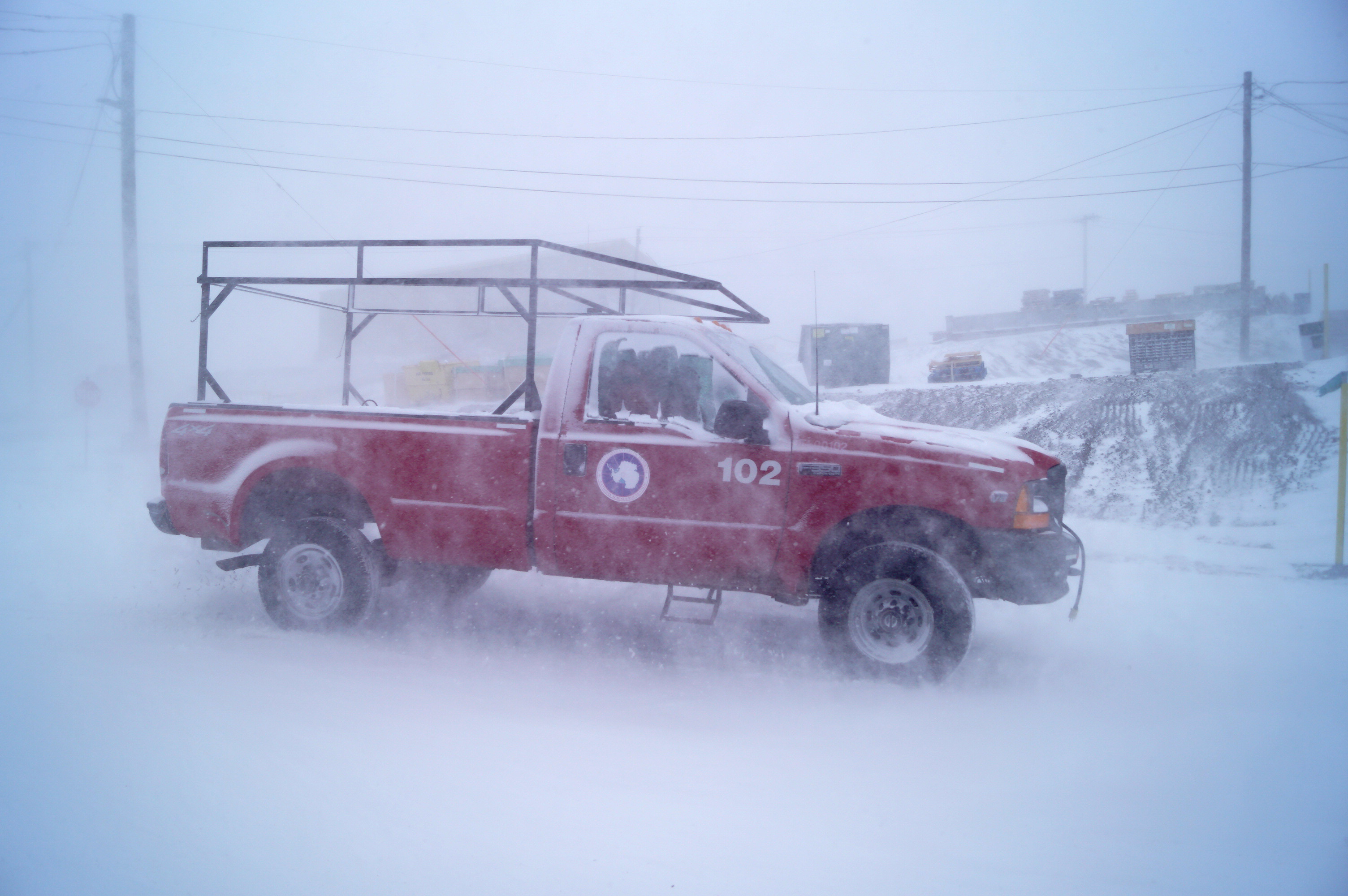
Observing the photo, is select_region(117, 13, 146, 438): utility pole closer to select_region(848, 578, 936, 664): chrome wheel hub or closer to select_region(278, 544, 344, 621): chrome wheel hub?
select_region(278, 544, 344, 621): chrome wheel hub

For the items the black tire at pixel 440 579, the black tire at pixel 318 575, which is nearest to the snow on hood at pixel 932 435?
the black tire at pixel 440 579

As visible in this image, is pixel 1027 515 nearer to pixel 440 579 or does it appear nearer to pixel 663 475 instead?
pixel 663 475

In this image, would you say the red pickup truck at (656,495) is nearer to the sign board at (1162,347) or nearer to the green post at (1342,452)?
the green post at (1342,452)

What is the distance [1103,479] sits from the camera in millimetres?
6852

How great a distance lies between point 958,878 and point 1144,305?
53.1 feet

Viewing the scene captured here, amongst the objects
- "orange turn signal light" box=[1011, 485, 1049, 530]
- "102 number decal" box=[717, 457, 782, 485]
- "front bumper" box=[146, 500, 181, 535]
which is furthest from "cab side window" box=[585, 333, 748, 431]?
"front bumper" box=[146, 500, 181, 535]

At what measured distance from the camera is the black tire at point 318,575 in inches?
160

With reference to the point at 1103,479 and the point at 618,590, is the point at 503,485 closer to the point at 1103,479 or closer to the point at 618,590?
the point at 618,590

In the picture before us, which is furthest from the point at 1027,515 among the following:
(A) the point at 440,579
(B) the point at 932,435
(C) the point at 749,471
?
(A) the point at 440,579

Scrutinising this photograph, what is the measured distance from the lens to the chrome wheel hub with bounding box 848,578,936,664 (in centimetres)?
342

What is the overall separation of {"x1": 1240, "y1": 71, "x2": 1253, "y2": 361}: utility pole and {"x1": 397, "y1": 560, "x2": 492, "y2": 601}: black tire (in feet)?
32.4

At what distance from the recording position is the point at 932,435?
354 cm

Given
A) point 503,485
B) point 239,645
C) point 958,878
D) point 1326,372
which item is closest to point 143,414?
point 239,645

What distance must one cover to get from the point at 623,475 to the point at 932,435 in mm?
1687
